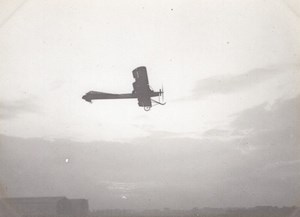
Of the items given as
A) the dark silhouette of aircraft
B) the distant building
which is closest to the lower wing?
the dark silhouette of aircraft

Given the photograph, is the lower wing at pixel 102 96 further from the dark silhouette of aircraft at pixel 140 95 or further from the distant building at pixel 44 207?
the distant building at pixel 44 207

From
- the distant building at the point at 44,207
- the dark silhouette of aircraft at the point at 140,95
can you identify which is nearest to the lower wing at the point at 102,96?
the dark silhouette of aircraft at the point at 140,95

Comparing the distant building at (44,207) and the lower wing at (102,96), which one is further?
the distant building at (44,207)

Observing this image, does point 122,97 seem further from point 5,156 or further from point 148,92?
point 5,156

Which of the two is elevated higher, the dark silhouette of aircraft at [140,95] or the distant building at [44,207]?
the dark silhouette of aircraft at [140,95]

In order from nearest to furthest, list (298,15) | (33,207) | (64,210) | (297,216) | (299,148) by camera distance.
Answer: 1. (298,15)
2. (297,216)
3. (299,148)
4. (33,207)
5. (64,210)

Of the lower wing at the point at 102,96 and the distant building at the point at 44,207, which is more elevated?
the lower wing at the point at 102,96

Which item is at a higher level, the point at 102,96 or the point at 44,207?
the point at 102,96

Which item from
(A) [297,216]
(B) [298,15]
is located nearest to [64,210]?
(A) [297,216]

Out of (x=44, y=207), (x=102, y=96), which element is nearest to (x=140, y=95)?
(x=102, y=96)

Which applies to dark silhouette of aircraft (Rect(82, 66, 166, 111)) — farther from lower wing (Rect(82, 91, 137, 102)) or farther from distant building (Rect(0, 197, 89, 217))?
distant building (Rect(0, 197, 89, 217))

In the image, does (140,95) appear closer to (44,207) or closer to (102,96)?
(102,96)
